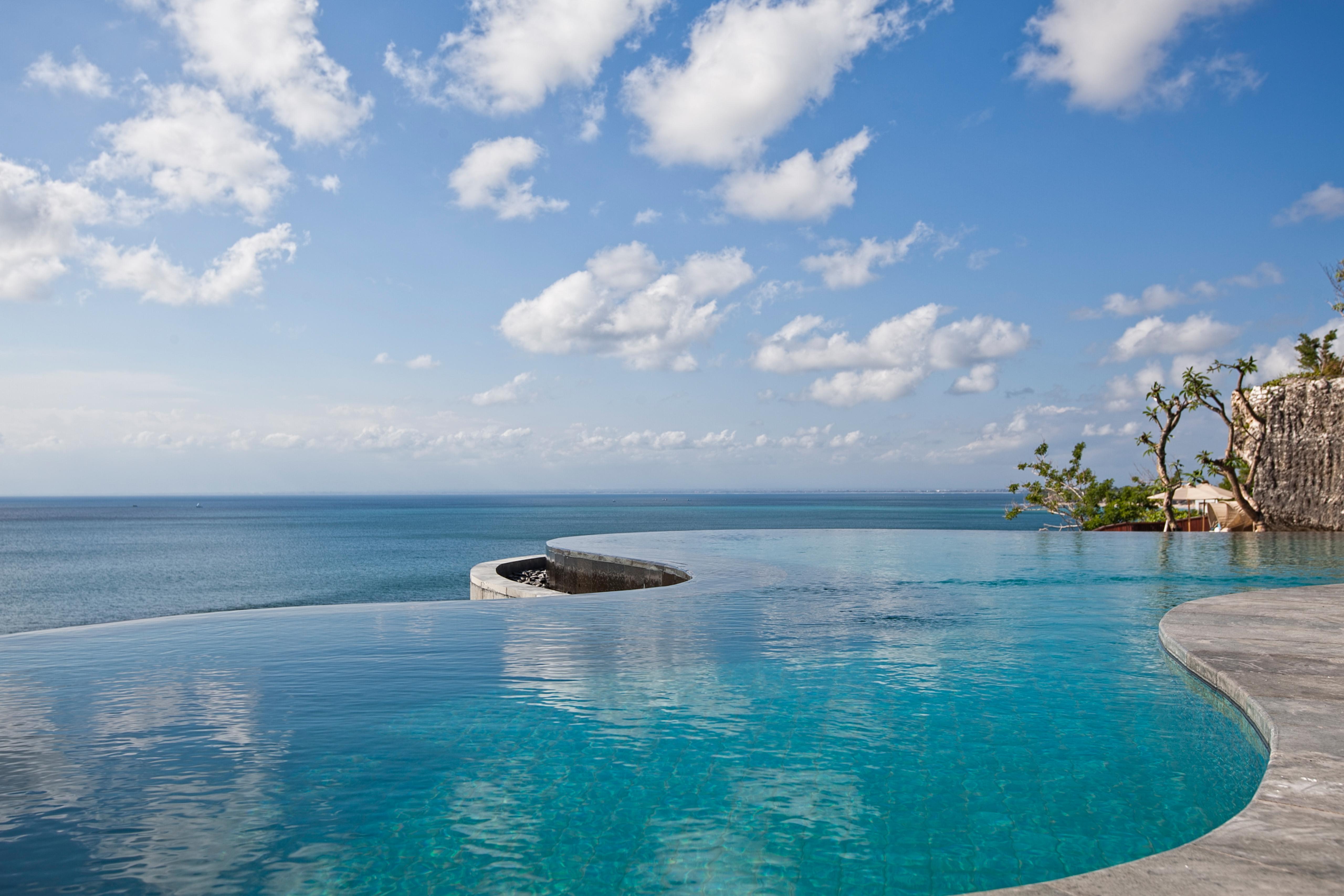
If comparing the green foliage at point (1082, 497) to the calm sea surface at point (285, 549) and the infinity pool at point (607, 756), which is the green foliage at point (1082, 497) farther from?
the infinity pool at point (607, 756)

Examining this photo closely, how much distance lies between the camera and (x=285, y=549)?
2048 inches

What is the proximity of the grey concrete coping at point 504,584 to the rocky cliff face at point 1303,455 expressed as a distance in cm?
1672

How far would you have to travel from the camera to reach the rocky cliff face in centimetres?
1758

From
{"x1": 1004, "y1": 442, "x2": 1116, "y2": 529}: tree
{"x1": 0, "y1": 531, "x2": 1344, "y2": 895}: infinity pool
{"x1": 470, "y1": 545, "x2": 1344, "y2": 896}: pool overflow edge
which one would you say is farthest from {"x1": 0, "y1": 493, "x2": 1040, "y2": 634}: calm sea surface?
{"x1": 470, "y1": 545, "x2": 1344, "y2": 896}: pool overflow edge

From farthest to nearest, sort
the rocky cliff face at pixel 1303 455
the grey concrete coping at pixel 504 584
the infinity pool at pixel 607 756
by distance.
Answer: the rocky cliff face at pixel 1303 455 → the grey concrete coping at pixel 504 584 → the infinity pool at pixel 607 756

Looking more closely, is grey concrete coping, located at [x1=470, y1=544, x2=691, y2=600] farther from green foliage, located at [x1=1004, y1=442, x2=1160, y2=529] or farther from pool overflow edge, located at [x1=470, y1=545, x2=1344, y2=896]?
green foliage, located at [x1=1004, y1=442, x2=1160, y2=529]

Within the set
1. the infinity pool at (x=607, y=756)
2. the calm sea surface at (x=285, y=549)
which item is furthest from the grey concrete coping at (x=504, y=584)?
the calm sea surface at (x=285, y=549)

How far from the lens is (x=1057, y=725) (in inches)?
171

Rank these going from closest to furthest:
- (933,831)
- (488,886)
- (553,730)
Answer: (488,886) → (933,831) → (553,730)

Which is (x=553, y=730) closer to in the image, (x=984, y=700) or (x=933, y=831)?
(x=933, y=831)

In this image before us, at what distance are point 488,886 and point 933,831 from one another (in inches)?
67.8

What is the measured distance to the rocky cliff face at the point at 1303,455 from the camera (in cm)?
1758

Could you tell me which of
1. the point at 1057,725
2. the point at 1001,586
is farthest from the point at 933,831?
the point at 1001,586

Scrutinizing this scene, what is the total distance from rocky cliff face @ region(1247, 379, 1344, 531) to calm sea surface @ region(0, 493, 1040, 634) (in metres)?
11.5
